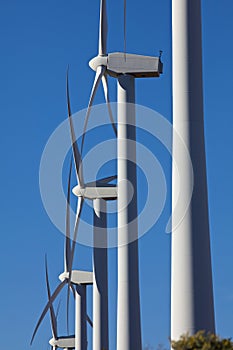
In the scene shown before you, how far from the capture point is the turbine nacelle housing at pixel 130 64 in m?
65.0

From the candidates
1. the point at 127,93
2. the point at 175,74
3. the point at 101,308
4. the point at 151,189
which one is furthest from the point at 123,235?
the point at 175,74

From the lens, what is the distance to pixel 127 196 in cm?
6350

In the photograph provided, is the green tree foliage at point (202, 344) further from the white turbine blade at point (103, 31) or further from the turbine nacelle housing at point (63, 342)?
the turbine nacelle housing at point (63, 342)

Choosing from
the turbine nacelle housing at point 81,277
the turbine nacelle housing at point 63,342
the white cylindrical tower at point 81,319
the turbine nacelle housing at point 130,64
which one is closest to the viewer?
the turbine nacelle housing at point 130,64

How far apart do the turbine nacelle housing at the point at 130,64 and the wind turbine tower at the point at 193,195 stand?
26.5m

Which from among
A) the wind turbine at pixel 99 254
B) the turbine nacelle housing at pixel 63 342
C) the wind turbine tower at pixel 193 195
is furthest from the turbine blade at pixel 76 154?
the turbine nacelle housing at pixel 63 342

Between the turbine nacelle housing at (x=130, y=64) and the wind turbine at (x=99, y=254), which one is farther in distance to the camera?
the wind turbine at (x=99, y=254)

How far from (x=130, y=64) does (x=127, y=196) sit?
871cm

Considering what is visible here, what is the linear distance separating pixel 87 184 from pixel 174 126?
42.8 m

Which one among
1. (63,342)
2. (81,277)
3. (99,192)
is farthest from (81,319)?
(99,192)

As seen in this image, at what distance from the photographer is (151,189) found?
62031 mm

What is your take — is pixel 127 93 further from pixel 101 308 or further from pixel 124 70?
pixel 101 308

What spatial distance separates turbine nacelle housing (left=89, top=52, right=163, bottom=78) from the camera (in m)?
65.0

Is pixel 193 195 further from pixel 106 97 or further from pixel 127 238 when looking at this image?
pixel 106 97
